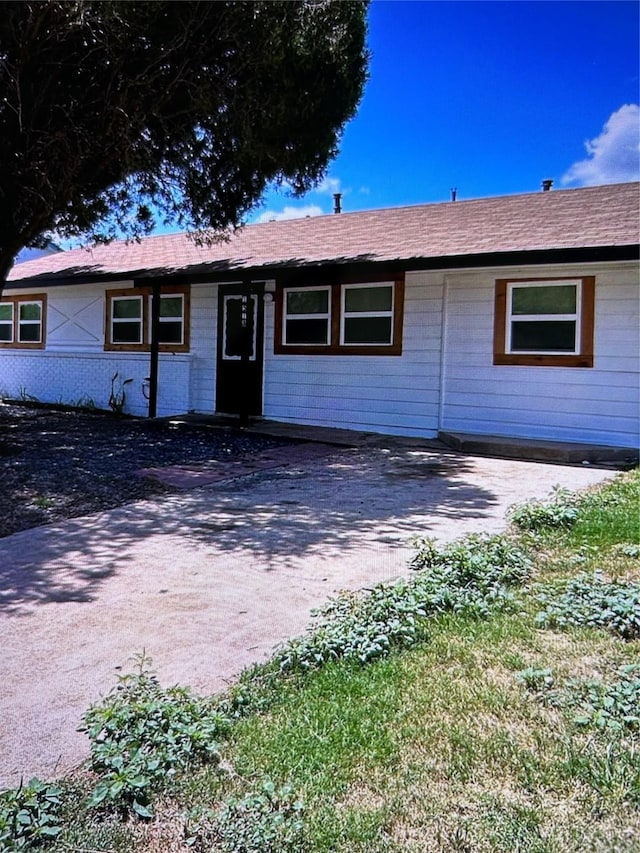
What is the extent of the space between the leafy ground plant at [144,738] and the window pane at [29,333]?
15272mm

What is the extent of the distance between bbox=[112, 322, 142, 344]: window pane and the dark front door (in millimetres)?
2392

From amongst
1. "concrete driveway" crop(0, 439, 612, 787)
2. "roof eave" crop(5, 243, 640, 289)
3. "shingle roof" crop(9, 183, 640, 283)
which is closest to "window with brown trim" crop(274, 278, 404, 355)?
"roof eave" crop(5, 243, 640, 289)

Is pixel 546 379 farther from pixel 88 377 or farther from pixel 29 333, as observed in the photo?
pixel 29 333

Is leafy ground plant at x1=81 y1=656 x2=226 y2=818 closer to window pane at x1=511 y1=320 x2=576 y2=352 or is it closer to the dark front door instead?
window pane at x1=511 y1=320 x2=576 y2=352

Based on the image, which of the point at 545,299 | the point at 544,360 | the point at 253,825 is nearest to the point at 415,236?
the point at 545,299

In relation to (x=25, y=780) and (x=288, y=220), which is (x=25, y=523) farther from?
(x=288, y=220)

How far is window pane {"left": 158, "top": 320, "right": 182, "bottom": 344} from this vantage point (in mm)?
13539

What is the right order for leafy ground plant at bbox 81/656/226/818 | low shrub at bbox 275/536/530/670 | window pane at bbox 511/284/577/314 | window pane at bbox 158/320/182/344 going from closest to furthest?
1. leafy ground plant at bbox 81/656/226/818
2. low shrub at bbox 275/536/530/670
3. window pane at bbox 511/284/577/314
4. window pane at bbox 158/320/182/344

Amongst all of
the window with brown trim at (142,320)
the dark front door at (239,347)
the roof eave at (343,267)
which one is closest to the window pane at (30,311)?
the roof eave at (343,267)

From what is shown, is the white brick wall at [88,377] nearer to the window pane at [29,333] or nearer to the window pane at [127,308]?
the window pane at [29,333]

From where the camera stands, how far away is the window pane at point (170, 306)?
44.4 feet

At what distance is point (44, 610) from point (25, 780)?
1.53 metres

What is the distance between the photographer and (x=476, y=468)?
814cm

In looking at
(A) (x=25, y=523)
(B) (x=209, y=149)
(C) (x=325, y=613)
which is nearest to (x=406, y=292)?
(B) (x=209, y=149)
